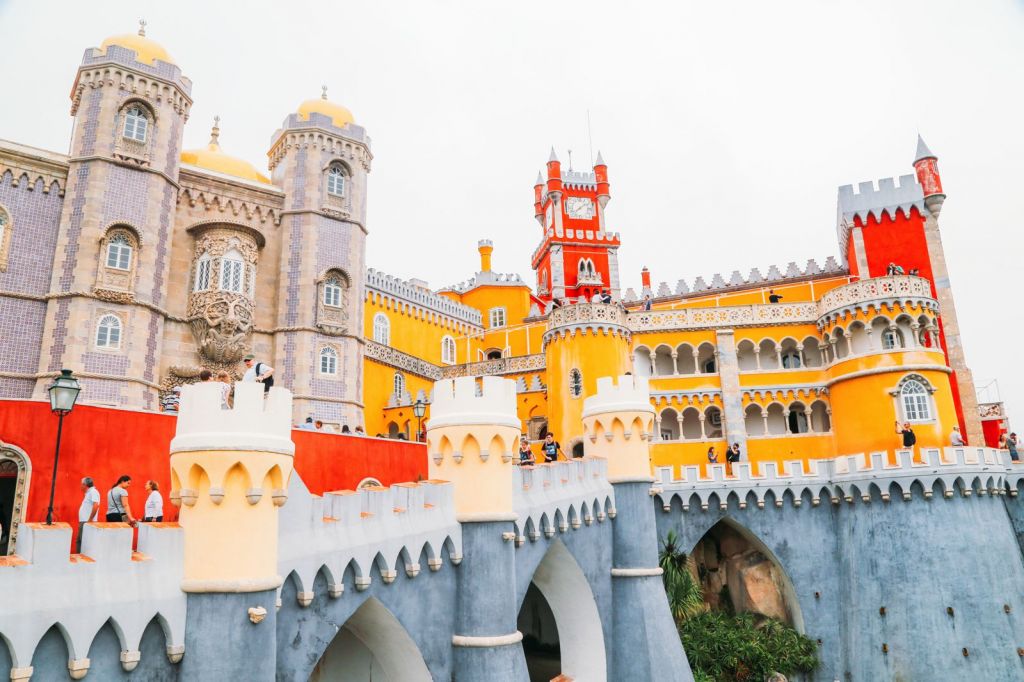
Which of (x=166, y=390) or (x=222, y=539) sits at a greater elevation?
(x=166, y=390)

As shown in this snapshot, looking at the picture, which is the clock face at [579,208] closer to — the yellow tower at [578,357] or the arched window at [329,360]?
the yellow tower at [578,357]

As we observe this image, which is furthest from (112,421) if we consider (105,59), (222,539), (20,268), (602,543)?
(105,59)

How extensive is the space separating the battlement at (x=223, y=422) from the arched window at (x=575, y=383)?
78.0 ft

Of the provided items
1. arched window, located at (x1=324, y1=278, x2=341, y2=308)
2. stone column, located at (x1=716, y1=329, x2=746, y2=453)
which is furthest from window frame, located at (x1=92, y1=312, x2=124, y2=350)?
stone column, located at (x1=716, y1=329, x2=746, y2=453)

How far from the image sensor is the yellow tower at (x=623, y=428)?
2075 cm

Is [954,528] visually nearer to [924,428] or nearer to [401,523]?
[924,428]

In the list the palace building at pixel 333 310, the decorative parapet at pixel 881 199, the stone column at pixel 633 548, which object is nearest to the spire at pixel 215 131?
the palace building at pixel 333 310

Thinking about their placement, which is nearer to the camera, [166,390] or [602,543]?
[602,543]

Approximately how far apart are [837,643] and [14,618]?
28335 mm

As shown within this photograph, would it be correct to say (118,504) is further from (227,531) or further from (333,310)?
(333,310)

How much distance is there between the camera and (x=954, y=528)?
26.1m

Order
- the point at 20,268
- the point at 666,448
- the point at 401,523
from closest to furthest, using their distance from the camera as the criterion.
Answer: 1. the point at 401,523
2. the point at 20,268
3. the point at 666,448

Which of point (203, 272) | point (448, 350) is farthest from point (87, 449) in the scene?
point (448, 350)

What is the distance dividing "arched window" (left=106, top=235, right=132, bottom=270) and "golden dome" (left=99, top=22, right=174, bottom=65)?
6660 millimetres
